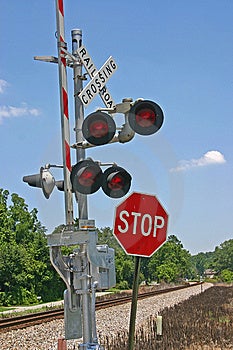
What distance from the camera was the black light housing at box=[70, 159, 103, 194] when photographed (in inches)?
205

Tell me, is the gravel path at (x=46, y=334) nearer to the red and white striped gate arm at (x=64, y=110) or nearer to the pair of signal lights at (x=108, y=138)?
the red and white striped gate arm at (x=64, y=110)

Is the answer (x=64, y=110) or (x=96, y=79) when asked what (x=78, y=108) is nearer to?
(x=64, y=110)

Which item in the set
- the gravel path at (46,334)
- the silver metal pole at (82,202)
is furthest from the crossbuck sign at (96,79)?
the gravel path at (46,334)

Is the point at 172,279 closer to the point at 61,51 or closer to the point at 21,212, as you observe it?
the point at 21,212

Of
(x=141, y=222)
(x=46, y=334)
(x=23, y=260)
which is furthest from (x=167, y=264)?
(x=141, y=222)

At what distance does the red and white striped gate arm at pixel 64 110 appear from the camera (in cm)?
549

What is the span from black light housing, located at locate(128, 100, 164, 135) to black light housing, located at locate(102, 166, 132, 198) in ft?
1.50

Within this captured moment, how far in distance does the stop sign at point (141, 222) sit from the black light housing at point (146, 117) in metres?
0.72

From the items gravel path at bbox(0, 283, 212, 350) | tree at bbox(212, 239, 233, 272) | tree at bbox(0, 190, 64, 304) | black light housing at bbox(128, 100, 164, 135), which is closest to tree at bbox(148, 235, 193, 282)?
tree at bbox(212, 239, 233, 272)

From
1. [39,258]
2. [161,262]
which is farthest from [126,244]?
[161,262]

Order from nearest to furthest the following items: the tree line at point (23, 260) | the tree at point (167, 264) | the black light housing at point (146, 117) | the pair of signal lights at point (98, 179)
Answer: the black light housing at point (146, 117), the pair of signal lights at point (98, 179), the tree line at point (23, 260), the tree at point (167, 264)

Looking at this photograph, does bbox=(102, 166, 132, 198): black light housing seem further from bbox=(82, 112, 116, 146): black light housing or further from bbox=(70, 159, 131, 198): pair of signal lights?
bbox=(82, 112, 116, 146): black light housing

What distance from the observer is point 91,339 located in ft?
17.2

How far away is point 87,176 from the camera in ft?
17.1
